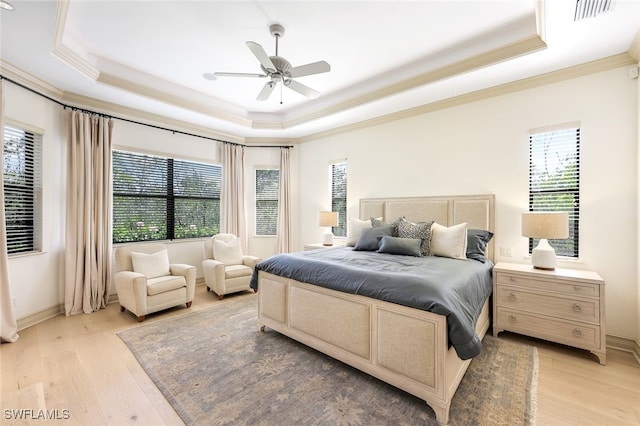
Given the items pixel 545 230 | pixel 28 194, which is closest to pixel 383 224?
pixel 545 230

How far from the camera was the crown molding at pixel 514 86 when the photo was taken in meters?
2.73

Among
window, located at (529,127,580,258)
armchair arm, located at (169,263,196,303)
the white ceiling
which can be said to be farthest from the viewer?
armchair arm, located at (169,263,196,303)

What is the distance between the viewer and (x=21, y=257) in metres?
3.11

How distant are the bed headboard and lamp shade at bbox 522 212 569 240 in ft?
2.01

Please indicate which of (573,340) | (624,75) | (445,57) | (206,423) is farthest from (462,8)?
(206,423)

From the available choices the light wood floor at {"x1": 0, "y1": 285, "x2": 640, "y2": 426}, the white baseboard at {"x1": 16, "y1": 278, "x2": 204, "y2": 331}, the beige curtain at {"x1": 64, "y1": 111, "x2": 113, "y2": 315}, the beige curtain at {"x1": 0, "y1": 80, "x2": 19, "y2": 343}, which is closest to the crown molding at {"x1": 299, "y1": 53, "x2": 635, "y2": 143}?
the light wood floor at {"x1": 0, "y1": 285, "x2": 640, "y2": 426}

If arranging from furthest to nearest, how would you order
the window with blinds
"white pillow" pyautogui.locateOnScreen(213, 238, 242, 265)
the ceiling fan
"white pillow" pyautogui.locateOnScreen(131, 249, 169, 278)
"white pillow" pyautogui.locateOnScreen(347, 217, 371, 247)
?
1. "white pillow" pyautogui.locateOnScreen(213, 238, 242, 265)
2. "white pillow" pyautogui.locateOnScreen(347, 217, 371, 247)
3. "white pillow" pyautogui.locateOnScreen(131, 249, 169, 278)
4. the window with blinds
5. the ceiling fan

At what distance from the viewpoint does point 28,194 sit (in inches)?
128

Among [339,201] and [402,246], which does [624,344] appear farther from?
[339,201]

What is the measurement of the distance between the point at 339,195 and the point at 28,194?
4.35 metres

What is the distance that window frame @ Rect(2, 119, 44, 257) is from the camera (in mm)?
3055

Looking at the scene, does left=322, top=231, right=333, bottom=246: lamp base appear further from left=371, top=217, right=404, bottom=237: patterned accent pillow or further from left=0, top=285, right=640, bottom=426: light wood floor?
left=0, top=285, right=640, bottom=426: light wood floor

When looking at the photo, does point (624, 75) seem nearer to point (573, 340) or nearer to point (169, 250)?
point (573, 340)

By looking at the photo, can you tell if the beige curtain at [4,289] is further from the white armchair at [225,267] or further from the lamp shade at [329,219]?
the lamp shade at [329,219]
